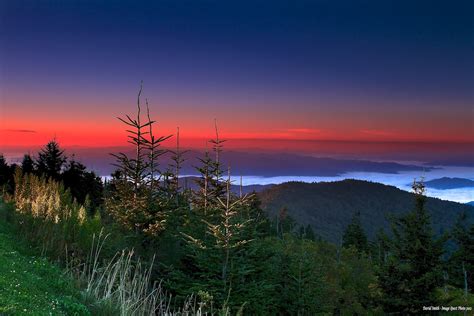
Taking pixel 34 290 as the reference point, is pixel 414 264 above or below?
below

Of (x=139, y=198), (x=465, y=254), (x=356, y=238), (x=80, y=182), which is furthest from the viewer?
(x=356, y=238)

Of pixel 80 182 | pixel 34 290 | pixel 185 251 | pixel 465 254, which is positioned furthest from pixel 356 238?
pixel 34 290

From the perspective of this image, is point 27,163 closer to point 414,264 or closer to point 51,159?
point 51,159

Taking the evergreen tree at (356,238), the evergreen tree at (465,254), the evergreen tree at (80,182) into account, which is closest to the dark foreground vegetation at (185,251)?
the evergreen tree at (80,182)

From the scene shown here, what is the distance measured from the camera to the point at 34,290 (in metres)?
7.37

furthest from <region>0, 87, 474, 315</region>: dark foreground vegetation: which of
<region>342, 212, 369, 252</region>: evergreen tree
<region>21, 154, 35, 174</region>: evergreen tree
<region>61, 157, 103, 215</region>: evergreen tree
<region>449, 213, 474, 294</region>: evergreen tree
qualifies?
<region>342, 212, 369, 252</region>: evergreen tree

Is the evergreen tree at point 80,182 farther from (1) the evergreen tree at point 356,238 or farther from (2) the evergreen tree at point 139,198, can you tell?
(1) the evergreen tree at point 356,238

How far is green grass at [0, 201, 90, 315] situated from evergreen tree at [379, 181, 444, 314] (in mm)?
23103

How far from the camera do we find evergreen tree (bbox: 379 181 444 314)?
90.4 ft

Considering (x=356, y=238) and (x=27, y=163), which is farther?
(x=356, y=238)

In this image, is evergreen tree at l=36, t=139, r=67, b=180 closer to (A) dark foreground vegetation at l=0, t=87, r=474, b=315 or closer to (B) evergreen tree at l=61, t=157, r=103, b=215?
(B) evergreen tree at l=61, t=157, r=103, b=215

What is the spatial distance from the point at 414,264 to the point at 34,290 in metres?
25.8

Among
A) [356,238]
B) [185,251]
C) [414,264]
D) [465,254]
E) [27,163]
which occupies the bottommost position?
[356,238]

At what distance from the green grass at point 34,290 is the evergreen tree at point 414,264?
2310cm
